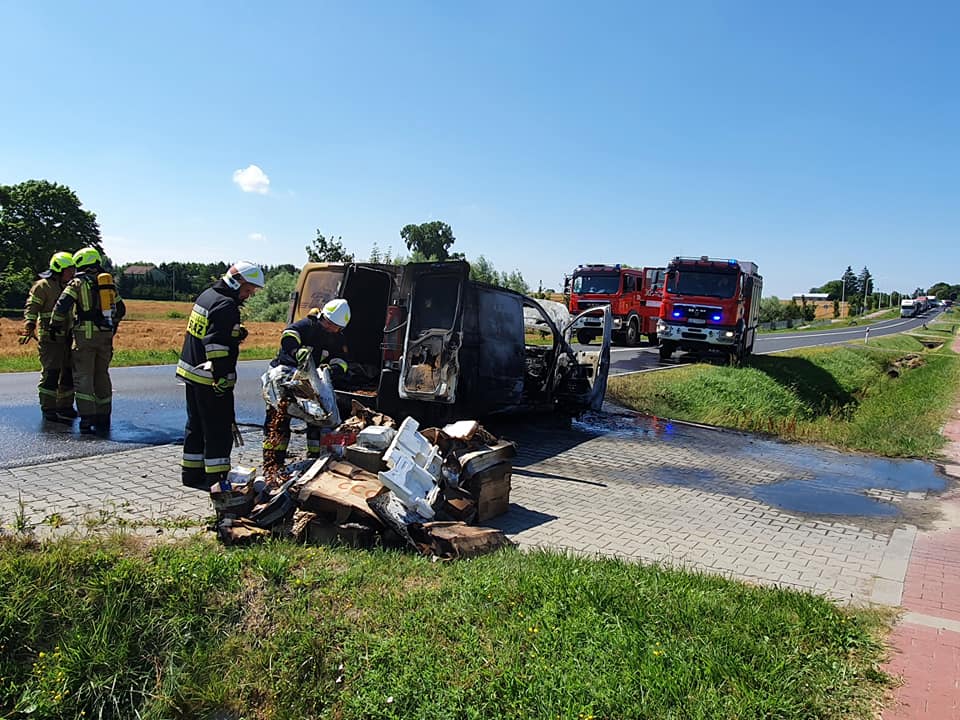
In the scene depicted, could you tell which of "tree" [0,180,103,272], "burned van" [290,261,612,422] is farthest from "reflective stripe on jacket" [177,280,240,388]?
"tree" [0,180,103,272]

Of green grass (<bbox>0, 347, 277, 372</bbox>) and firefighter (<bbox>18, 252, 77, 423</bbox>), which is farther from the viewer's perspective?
green grass (<bbox>0, 347, 277, 372</bbox>)

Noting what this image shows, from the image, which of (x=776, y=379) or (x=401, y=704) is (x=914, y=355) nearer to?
(x=776, y=379)

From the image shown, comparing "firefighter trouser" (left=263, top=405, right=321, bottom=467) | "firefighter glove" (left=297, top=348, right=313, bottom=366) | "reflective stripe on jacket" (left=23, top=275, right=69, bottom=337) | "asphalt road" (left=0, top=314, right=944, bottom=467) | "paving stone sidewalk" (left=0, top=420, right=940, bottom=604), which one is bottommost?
"paving stone sidewalk" (left=0, top=420, right=940, bottom=604)

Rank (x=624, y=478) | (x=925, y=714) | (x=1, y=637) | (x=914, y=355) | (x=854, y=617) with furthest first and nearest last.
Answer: (x=914, y=355)
(x=624, y=478)
(x=854, y=617)
(x=1, y=637)
(x=925, y=714)

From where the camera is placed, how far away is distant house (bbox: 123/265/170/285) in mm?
83000

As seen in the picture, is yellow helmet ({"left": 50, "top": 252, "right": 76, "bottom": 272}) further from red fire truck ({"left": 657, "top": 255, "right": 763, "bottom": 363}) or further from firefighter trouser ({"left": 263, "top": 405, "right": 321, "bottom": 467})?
red fire truck ({"left": 657, "top": 255, "right": 763, "bottom": 363})

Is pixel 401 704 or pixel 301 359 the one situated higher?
pixel 301 359

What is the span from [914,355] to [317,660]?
3383 cm

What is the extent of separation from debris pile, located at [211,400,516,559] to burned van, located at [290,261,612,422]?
2.18 metres

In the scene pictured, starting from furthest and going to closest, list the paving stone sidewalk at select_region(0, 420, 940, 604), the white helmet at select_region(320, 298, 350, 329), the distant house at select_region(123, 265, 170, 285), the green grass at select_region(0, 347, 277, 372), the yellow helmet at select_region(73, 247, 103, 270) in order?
the distant house at select_region(123, 265, 170, 285) < the green grass at select_region(0, 347, 277, 372) < the yellow helmet at select_region(73, 247, 103, 270) < the white helmet at select_region(320, 298, 350, 329) < the paving stone sidewalk at select_region(0, 420, 940, 604)

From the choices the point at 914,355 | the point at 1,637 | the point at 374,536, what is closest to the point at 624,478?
the point at 374,536

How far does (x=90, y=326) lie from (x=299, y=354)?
3.38 metres

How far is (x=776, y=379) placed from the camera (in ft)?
62.5

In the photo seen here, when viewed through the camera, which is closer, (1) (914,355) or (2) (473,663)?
(2) (473,663)
